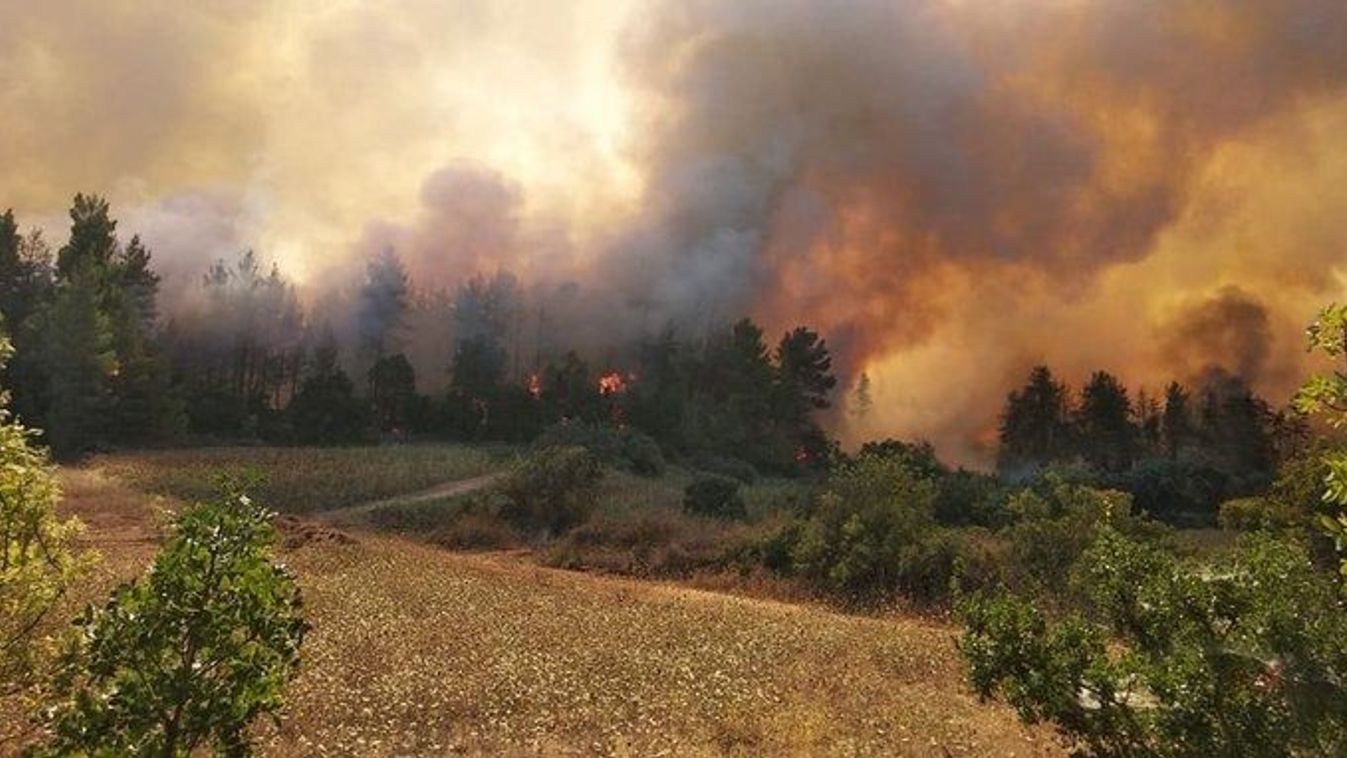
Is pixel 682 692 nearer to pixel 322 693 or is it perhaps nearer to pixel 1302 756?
pixel 322 693

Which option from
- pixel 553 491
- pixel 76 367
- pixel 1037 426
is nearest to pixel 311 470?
pixel 76 367

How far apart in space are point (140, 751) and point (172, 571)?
1.27 meters

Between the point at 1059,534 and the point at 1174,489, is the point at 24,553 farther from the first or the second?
the point at 1174,489

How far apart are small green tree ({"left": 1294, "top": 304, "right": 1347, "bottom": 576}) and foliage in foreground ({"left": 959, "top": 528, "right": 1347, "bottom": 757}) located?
1824mm

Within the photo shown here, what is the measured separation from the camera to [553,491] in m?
43.2

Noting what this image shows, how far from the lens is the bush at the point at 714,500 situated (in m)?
47.7

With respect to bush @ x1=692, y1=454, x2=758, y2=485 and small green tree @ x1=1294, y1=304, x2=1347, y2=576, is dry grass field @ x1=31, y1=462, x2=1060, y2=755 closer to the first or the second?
small green tree @ x1=1294, y1=304, x2=1347, y2=576

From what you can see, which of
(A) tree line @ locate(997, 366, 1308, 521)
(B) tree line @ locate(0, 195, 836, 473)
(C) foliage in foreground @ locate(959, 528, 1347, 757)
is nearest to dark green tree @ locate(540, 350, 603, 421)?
(B) tree line @ locate(0, 195, 836, 473)

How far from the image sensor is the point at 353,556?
1217 inches

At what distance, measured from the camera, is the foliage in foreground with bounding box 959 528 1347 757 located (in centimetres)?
805

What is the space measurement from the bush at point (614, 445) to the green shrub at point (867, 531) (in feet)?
108

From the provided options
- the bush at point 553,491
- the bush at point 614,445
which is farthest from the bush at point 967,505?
the bush at point 614,445

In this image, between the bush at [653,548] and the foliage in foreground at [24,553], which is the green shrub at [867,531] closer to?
the bush at [653,548]

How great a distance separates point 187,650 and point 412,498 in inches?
1836
